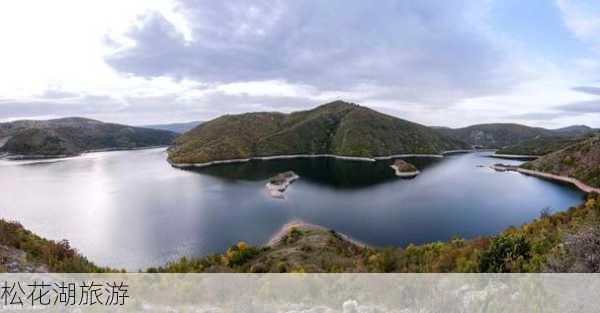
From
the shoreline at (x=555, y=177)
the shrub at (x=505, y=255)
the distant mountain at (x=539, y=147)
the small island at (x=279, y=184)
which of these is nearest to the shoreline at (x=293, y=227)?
the small island at (x=279, y=184)

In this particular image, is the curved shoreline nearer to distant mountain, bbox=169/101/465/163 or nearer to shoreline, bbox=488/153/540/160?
shoreline, bbox=488/153/540/160

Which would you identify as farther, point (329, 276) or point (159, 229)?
point (159, 229)

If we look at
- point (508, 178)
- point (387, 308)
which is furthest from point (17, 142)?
point (387, 308)

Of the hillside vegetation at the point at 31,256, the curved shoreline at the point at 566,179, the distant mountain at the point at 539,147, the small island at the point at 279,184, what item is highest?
the distant mountain at the point at 539,147

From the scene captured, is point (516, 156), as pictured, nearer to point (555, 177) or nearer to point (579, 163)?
point (555, 177)

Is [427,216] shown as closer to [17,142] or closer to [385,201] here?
[385,201]

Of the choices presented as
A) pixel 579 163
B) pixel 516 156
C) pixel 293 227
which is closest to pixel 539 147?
pixel 516 156

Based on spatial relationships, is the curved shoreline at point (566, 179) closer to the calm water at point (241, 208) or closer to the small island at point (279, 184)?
the calm water at point (241, 208)
